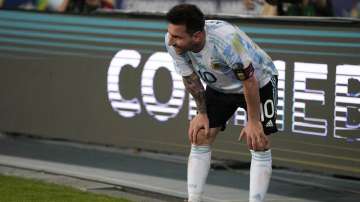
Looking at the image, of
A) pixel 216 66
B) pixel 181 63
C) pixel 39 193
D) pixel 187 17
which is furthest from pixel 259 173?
pixel 39 193

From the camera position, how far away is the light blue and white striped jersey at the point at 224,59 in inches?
278

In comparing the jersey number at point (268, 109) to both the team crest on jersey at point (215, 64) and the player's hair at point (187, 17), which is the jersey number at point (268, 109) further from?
the player's hair at point (187, 17)

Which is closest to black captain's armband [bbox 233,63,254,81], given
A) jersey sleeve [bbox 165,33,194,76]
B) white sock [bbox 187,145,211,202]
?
jersey sleeve [bbox 165,33,194,76]

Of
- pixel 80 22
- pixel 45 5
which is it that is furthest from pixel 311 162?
pixel 45 5

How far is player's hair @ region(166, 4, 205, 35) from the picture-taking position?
7.04 m

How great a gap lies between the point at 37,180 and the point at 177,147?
1670mm

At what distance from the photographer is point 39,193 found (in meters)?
8.59

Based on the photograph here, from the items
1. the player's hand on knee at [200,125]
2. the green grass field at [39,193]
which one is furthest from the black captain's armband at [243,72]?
the green grass field at [39,193]

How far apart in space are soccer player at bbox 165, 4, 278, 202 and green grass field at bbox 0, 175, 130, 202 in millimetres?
1172

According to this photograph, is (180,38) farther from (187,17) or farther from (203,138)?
(203,138)

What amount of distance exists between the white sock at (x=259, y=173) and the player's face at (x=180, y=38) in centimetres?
87

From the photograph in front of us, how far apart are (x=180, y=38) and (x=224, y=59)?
1.07 ft

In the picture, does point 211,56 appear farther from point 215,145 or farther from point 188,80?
point 215,145

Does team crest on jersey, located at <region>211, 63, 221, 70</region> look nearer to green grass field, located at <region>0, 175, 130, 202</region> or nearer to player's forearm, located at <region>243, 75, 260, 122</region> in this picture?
player's forearm, located at <region>243, 75, 260, 122</region>
